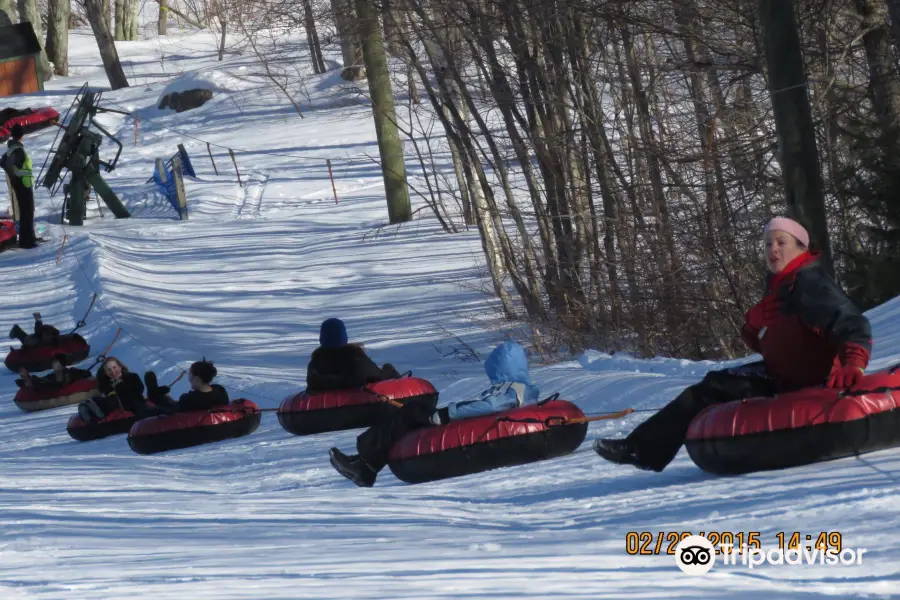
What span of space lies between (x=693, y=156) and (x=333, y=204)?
17701mm

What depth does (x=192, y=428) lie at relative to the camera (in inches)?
470

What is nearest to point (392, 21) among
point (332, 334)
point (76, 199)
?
point (332, 334)

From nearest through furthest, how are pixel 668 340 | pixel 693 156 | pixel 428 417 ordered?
pixel 428 417, pixel 693 156, pixel 668 340

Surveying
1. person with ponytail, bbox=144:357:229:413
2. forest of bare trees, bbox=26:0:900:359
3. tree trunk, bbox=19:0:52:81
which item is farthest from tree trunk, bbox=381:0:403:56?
tree trunk, bbox=19:0:52:81

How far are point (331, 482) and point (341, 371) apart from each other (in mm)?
2745

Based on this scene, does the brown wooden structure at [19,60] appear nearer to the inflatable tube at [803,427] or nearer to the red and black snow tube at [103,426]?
the red and black snow tube at [103,426]

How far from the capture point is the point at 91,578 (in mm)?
4805

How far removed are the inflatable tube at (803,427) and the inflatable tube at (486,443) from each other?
5.83 feet

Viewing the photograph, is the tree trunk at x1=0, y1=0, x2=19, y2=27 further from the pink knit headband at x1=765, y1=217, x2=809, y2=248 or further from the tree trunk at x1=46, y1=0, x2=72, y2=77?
the pink knit headband at x1=765, y1=217, x2=809, y2=248

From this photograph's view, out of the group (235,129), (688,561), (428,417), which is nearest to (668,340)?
(428,417)

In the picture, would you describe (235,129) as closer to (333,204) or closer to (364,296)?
(333,204)

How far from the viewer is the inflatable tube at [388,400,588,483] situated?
7926 mm

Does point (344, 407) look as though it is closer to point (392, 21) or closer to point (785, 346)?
point (785, 346)

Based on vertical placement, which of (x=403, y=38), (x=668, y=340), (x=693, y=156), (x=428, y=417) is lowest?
(x=668, y=340)
